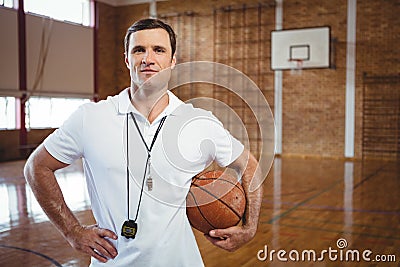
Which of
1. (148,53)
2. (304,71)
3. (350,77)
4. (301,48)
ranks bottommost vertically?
(148,53)

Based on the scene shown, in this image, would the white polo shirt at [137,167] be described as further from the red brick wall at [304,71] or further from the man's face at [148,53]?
the red brick wall at [304,71]

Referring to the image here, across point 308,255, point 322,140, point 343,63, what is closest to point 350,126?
point 322,140

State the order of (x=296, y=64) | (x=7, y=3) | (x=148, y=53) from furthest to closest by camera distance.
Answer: (x=296, y=64)
(x=7, y=3)
(x=148, y=53)

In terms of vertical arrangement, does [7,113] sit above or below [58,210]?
above

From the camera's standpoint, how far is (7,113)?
11.2 metres

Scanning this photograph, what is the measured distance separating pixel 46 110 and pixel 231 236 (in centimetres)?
1160

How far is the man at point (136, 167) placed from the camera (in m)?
1.40

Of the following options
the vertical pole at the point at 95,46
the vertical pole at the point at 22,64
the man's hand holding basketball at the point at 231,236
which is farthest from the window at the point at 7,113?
the man's hand holding basketball at the point at 231,236

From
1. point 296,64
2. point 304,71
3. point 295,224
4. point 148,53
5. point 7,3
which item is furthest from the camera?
point 304,71

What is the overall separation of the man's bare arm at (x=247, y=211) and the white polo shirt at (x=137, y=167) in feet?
0.34

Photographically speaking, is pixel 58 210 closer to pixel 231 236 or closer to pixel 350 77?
pixel 231 236

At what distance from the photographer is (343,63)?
1137 centimetres

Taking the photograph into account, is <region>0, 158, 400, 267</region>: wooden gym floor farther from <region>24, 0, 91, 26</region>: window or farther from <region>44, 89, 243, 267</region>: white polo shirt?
<region>24, 0, 91, 26</region>: window

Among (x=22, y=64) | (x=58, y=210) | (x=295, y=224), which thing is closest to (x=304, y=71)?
(x=22, y=64)
